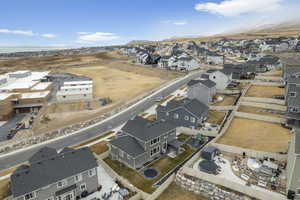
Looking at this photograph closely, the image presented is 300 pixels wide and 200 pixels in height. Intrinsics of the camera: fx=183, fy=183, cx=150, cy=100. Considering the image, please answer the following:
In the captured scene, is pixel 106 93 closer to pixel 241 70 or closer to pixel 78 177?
pixel 78 177

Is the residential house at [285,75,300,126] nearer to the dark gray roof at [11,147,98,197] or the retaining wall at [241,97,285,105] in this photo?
the retaining wall at [241,97,285,105]

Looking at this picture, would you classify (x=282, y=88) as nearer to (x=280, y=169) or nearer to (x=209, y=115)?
(x=209, y=115)

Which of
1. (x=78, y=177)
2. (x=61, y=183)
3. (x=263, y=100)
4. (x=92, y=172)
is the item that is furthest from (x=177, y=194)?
(x=263, y=100)

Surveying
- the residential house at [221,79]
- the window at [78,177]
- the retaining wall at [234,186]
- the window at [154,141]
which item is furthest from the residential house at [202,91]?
the window at [78,177]

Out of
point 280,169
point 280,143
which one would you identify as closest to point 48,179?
point 280,169

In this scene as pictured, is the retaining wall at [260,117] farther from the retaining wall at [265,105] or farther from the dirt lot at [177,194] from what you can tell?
the dirt lot at [177,194]

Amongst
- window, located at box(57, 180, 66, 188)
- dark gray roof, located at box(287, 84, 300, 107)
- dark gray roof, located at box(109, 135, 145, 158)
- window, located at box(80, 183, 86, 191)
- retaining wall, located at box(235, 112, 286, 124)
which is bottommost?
window, located at box(80, 183, 86, 191)

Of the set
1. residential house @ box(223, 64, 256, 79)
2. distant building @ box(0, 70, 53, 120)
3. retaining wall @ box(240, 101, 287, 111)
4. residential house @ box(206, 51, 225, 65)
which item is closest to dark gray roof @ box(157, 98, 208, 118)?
retaining wall @ box(240, 101, 287, 111)

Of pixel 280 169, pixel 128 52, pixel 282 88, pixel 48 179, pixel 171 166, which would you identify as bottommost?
pixel 171 166
